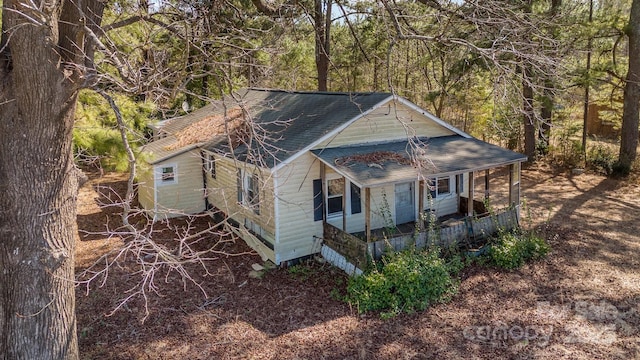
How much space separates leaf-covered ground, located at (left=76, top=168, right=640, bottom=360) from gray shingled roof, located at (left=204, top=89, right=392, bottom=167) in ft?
9.49

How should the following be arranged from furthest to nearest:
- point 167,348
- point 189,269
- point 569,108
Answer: point 569,108 → point 189,269 → point 167,348

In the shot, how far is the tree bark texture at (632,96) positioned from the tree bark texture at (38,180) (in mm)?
18047

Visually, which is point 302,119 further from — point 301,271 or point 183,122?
point 183,122

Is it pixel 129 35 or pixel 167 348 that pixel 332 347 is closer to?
pixel 167 348

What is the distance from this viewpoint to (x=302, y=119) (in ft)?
41.7

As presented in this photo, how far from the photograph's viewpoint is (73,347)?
19.6 feet

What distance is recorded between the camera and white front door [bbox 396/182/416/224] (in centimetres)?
1202

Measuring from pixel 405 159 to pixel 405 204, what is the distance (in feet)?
6.55

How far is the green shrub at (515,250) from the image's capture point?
10062 mm

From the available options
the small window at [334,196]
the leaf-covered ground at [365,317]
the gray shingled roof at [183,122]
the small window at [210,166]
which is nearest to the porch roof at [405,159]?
the small window at [334,196]

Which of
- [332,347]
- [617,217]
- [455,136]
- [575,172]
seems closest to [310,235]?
[332,347]

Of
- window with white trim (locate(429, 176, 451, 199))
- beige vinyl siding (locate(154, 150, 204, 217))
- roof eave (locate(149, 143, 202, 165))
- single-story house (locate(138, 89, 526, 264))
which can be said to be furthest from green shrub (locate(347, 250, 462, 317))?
roof eave (locate(149, 143, 202, 165))

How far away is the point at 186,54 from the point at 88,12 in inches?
59.3

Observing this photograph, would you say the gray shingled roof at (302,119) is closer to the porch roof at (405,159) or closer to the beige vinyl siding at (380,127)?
the beige vinyl siding at (380,127)
